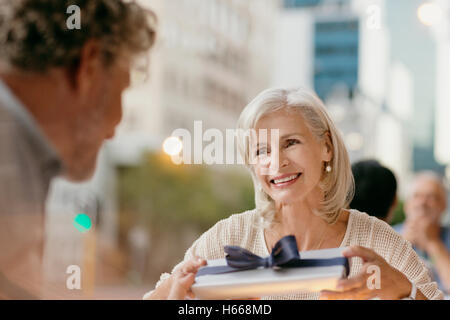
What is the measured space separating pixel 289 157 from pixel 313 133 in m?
0.07

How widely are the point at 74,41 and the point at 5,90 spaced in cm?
19

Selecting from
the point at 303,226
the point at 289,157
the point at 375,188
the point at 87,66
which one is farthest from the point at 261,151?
the point at 375,188

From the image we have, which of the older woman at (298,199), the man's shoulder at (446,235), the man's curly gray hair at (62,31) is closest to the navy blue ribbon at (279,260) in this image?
Answer: the older woman at (298,199)

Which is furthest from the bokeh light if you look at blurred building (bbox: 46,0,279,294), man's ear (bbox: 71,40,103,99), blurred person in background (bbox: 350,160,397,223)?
blurred person in background (bbox: 350,160,397,223)

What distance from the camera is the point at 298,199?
1349 millimetres

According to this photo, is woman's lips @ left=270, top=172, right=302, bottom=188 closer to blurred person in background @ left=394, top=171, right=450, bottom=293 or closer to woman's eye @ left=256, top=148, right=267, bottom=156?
woman's eye @ left=256, top=148, right=267, bottom=156

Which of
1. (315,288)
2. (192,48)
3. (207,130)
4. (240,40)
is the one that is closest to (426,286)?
(315,288)

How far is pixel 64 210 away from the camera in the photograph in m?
1.44

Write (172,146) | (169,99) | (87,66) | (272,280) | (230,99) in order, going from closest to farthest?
1. (272,280)
2. (87,66)
3. (172,146)
4. (230,99)
5. (169,99)

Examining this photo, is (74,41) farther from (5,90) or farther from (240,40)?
(240,40)

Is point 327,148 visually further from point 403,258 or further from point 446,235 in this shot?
point 446,235

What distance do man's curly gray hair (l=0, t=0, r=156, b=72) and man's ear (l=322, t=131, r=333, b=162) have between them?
0.43 metres

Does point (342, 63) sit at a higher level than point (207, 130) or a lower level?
higher

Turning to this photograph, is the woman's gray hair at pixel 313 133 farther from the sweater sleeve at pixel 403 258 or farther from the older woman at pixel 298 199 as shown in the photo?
the sweater sleeve at pixel 403 258
